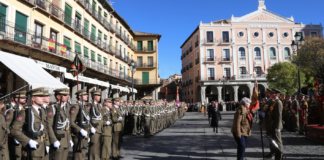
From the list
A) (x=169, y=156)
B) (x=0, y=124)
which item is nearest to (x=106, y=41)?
(x=169, y=156)

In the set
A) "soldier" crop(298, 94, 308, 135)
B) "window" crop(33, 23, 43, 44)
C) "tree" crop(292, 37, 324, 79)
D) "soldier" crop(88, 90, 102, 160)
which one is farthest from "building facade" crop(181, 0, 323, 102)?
"soldier" crop(88, 90, 102, 160)

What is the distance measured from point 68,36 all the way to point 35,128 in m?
16.5

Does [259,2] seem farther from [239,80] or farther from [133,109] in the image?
[133,109]

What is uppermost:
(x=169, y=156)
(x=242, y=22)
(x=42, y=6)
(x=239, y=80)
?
(x=242, y=22)

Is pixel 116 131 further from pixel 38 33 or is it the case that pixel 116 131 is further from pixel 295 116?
pixel 38 33

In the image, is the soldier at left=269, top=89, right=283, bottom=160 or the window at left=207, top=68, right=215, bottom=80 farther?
the window at left=207, top=68, right=215, bottom=80

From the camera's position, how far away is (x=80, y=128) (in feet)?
17.7

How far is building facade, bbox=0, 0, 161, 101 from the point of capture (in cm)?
1334

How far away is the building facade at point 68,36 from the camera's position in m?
13.3

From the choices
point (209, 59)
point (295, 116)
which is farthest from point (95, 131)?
point (209, 59)

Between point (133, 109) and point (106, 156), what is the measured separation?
6374mm

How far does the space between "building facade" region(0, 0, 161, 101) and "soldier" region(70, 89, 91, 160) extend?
28.5 feet

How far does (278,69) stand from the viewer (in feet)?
95.3

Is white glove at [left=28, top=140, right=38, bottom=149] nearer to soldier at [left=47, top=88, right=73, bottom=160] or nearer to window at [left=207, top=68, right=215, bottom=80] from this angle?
soldier at [left=47, top=88, right=73, bottom=160]
